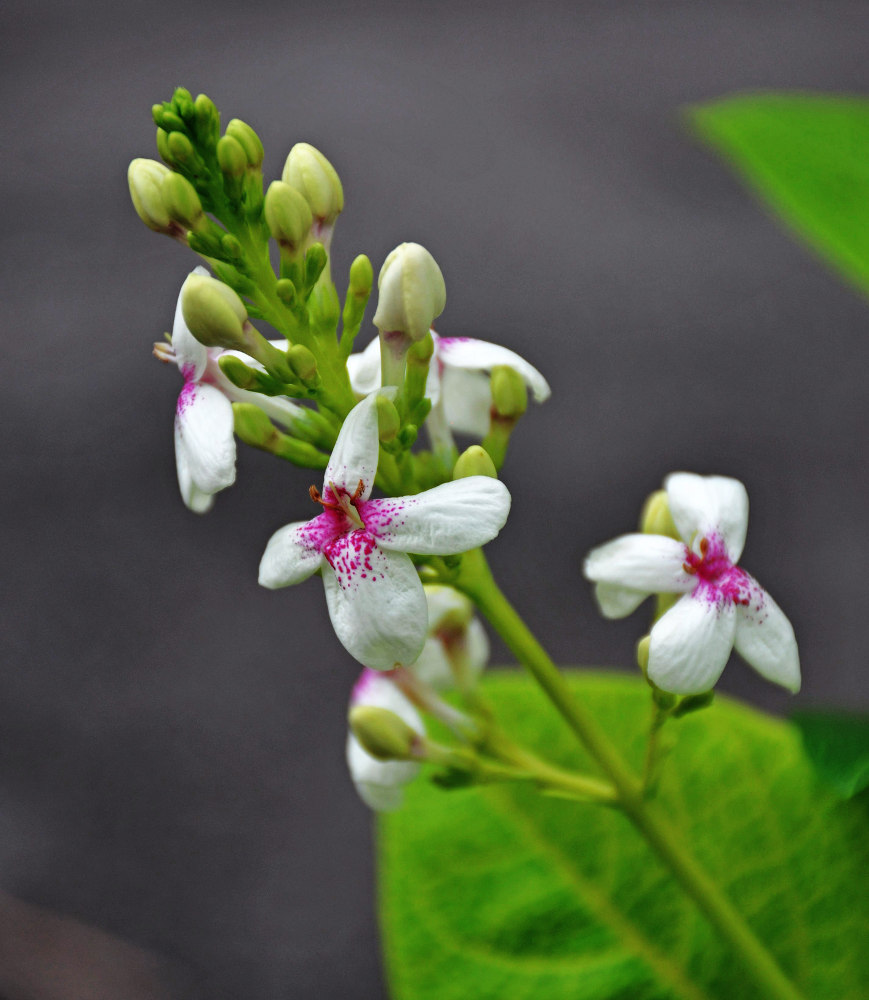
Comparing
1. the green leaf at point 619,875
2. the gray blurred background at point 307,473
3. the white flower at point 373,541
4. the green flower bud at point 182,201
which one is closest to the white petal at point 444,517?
the white flower at point 373,541

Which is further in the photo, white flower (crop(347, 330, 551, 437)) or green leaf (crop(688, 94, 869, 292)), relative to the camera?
green leaf (crop(688, 94, 869, 292))

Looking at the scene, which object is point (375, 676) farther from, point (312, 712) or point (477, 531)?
point (312, 712)

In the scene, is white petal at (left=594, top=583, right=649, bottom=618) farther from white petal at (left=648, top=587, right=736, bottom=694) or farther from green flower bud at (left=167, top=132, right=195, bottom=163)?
green flower bud at (left=167, top=132, right=195, bottom=163)

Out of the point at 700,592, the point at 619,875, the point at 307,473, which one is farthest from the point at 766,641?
the point at 307,473

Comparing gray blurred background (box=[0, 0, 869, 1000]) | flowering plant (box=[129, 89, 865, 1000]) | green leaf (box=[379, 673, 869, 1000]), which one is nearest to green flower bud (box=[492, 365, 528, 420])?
flowering plant (box=[129, 89, 865, 1000])

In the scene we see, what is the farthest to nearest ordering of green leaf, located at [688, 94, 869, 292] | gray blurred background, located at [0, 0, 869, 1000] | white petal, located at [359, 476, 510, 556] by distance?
1. gray blurred background, located at [0, 0, 869, 1000]
2. green leaf, located at [688, 94, 869, 292]
3. white petal, located at [359, 476, 510, 556]
